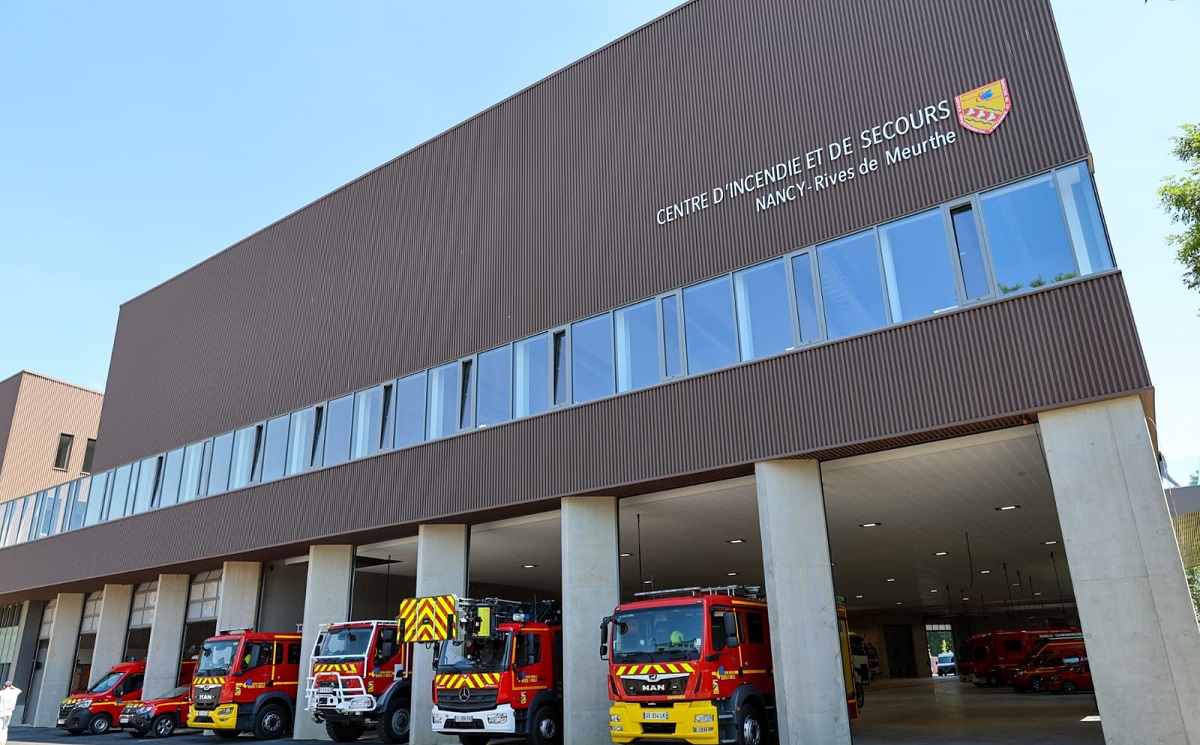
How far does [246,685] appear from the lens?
2156 centimetres

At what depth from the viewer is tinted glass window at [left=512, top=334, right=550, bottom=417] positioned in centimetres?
1814

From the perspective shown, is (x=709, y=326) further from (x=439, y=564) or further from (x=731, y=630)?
(x=439, y=564)

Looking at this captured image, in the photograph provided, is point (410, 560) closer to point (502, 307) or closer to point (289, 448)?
point (289, 448)

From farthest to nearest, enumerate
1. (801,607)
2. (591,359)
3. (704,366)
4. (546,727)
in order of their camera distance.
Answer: (591,359)
(546,727)
(704,366)
(801,607)

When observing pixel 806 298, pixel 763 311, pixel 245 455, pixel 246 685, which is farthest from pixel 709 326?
pixel 245 455

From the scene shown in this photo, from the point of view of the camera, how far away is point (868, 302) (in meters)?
14.1

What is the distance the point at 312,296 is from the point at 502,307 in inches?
304

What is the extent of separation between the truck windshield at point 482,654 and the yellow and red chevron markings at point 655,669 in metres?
3.26

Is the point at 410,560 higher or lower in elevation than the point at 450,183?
lower

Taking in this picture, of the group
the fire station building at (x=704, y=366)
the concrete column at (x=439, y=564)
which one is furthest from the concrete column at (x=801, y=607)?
the concrete column at (x=439, y=564)

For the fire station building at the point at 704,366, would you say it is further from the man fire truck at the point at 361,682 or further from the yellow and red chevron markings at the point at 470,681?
the yellow and red chevron markings at the point at 470,681

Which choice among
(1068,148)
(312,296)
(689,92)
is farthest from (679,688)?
(312,296)

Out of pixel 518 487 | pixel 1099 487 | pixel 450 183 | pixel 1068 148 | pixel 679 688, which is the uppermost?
pixel 450 183

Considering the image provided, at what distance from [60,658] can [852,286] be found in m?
34.3
